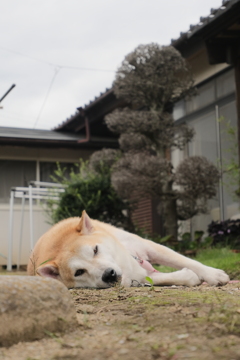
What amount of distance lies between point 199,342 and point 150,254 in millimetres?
2864

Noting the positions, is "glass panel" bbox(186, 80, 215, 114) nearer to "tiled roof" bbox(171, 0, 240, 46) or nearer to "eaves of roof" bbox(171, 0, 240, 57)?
"eaves of roof" bbox(171, 0, 240, 57)

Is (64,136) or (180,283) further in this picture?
(64,136)

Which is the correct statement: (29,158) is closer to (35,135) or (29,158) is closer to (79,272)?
(35,135)

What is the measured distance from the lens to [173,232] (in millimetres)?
10406

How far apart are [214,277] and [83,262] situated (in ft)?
3.75

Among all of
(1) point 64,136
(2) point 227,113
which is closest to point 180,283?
(2) point 227,113

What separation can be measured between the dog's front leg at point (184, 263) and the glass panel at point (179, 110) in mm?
7636

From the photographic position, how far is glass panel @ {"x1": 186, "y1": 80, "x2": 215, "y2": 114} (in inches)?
439

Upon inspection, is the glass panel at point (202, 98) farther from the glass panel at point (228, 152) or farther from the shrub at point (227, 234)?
the shrub at point (227, 234)

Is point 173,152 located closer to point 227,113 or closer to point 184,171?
point 227,113

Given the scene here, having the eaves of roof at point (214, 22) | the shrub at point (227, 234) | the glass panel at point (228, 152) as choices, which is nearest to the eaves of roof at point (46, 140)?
the glass panel at point (228, 152)

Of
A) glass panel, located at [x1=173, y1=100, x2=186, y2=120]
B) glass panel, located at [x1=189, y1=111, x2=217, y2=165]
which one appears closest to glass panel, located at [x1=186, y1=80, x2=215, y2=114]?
glass panel, located at [x1=173, y1=100, x2=186, y2=120]

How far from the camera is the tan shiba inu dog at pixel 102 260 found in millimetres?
4043

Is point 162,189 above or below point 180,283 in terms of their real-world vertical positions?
above
